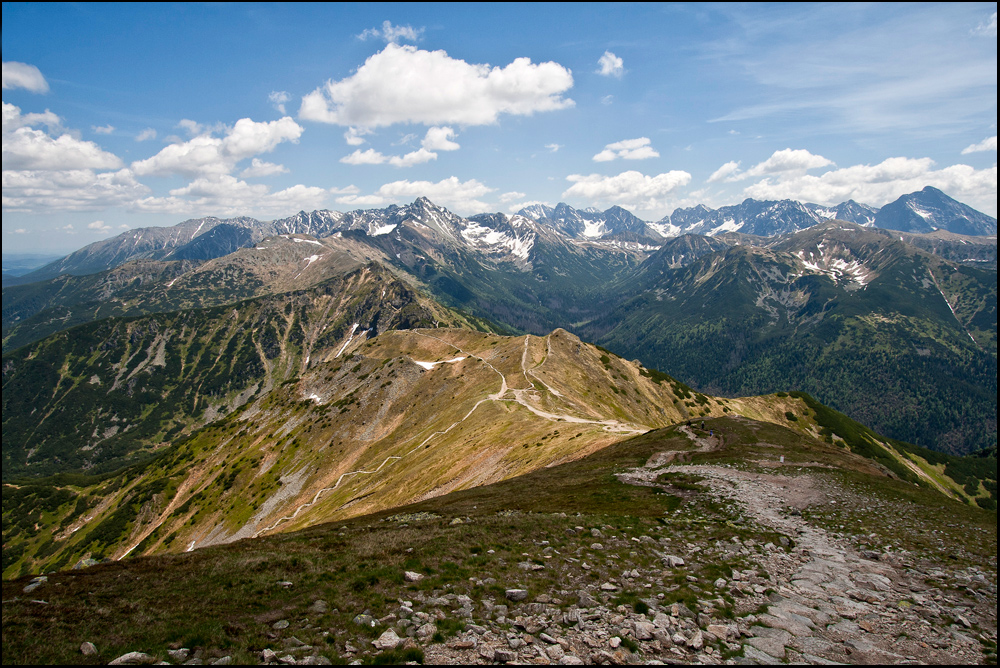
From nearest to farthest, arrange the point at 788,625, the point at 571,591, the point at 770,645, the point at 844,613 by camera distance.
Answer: the point at 770,645 < the point at 788,625 < the point at 844,613 < the point at 571,591

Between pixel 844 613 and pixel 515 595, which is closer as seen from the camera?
pixel 844 613

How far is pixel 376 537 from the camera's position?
2727 cm

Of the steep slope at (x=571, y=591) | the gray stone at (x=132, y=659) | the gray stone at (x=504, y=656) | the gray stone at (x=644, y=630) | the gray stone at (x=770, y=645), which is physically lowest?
the steep slope at (x=571, y=591)

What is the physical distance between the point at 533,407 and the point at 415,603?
8415 centimetres

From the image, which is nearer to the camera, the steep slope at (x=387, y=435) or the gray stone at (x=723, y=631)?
the gray stone at (x=723, y=631)

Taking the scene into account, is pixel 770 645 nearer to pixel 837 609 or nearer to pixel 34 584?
pixel 837 609

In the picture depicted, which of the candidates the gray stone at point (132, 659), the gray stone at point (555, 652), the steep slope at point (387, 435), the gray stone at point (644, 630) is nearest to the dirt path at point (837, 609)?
the gray stone at point (644, 630)

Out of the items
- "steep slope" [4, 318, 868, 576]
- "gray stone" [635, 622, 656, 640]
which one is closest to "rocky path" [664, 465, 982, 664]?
"gray stone" [635, 622, 656, 640]

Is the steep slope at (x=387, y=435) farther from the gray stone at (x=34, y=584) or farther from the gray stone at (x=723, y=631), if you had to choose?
the gray stone at (x=34, y=584)

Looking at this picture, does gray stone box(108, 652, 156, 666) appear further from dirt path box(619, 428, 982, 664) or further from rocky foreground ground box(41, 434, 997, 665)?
dirt path box(619, 428, 982, 664)

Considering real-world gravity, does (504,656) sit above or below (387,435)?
above

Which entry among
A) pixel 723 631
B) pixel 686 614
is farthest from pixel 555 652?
pixel 723 631

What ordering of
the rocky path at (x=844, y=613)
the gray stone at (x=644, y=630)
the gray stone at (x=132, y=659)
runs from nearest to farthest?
the gray stone at (x=132, y=659)
the rocky path at (x=844, y=613)
the gray stone at (x=644, y=630)

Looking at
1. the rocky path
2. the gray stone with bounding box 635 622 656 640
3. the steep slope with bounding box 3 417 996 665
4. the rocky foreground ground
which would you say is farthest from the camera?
the gray stone with bounding box 635 622 656 640
